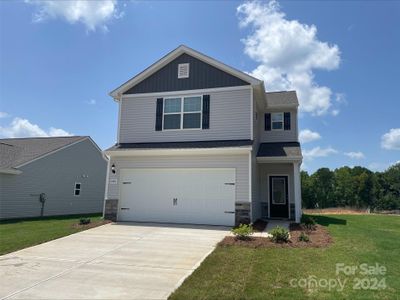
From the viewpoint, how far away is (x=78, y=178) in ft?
75.0

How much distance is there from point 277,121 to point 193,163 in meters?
6.41

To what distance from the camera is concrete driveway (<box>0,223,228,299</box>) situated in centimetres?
542

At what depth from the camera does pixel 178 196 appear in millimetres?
13430

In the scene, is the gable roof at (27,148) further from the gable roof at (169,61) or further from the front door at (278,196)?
the front door at (278,196)

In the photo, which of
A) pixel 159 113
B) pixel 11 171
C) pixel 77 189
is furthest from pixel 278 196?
pixel 11 171

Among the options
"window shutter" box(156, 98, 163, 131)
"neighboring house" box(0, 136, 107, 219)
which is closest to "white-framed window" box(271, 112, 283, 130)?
"window shutter" box(156, 98, 163, 131)

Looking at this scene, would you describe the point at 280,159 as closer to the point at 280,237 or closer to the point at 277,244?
the point at 280,237

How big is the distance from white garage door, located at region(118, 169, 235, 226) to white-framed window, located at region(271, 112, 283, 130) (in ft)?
18.8

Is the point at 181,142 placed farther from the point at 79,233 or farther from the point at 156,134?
the point at 79,233

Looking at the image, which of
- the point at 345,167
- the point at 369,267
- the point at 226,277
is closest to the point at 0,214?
the point at 226,277

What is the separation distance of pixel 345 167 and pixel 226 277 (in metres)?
50.9

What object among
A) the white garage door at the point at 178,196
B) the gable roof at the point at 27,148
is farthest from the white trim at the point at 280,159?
the gable roof at the point at 27,148

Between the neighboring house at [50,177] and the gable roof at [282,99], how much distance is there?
926 cm

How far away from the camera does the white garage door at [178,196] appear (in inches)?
505
